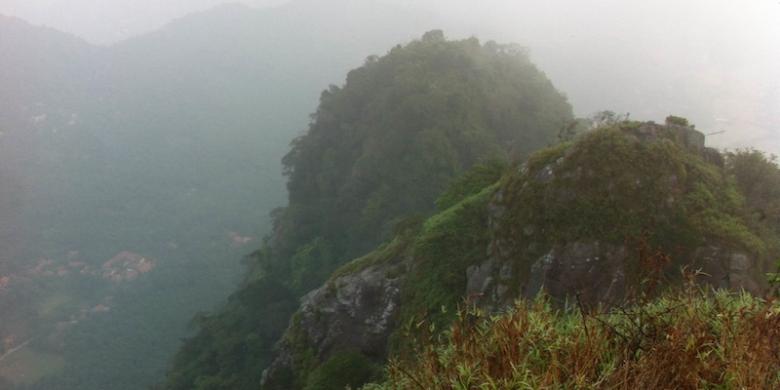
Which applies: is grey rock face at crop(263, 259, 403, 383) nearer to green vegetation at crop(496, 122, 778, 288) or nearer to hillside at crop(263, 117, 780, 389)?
hillside at crop(263, 117, 780, 389)

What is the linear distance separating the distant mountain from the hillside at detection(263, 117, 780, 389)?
6289 cm

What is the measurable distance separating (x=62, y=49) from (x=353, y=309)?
618 ft

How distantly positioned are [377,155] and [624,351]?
1290 inches

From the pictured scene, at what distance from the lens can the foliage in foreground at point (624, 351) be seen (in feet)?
11.6

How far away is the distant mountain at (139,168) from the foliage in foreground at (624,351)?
232 feet

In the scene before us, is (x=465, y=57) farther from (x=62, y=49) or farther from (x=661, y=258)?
(x=62, y=49)

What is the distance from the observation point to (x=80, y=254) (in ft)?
333

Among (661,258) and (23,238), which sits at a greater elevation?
(23,238)

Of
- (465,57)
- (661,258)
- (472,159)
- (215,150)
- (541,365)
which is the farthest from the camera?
(215,150)

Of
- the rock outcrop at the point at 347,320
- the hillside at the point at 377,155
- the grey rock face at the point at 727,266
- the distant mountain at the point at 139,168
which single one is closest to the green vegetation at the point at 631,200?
the grey rock face at the point at 727,266

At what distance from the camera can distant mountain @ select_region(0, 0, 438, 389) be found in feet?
266

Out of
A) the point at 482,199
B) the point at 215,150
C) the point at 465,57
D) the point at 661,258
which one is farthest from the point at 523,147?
the point at 215,150

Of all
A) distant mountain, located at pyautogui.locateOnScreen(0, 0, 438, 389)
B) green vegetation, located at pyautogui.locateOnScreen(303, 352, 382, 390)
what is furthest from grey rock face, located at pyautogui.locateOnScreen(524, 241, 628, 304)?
distant mountain, located at pyautogui.locateOnScreen(0, 0, 438, 389)

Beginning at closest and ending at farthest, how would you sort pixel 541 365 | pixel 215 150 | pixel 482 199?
1. pixel 541 365
2. pixel 482 199
3. pixel 215 150
